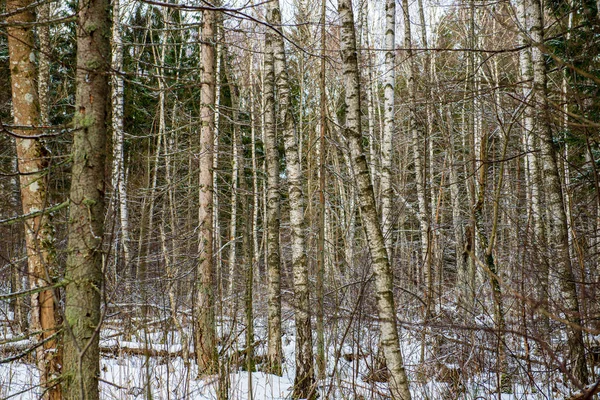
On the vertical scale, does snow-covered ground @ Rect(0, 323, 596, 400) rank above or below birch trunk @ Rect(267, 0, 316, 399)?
below

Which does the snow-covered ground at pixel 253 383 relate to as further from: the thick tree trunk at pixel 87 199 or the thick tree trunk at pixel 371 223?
the thick tree trunk at pixel 87 199

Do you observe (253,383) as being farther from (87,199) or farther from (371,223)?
(87,199)

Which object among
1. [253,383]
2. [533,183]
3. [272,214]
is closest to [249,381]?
[253,383]

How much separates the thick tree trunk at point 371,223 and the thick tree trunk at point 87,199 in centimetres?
188

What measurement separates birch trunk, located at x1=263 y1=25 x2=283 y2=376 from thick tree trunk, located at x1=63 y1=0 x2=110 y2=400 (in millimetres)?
3679

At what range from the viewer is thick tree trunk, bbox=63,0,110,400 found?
2.39 m

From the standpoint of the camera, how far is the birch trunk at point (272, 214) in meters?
6.12

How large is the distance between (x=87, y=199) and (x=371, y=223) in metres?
2.04

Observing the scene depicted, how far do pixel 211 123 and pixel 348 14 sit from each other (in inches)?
130

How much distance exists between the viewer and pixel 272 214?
618cm

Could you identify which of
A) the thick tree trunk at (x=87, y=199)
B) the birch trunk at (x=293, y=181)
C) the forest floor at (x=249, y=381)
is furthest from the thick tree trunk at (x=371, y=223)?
the birch trunk at (x=293, y=181)

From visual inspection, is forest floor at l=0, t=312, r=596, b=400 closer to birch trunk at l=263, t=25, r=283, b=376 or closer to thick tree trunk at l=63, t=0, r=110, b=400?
thick tree trunk at l=63, t=0, r=110, b=400

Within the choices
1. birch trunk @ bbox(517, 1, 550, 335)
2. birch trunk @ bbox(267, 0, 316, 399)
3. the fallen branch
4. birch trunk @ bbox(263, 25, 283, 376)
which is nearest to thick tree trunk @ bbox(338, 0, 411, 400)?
birch trunk @ bbox(517, 1, 550, 335)

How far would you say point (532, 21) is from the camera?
5.09 m
